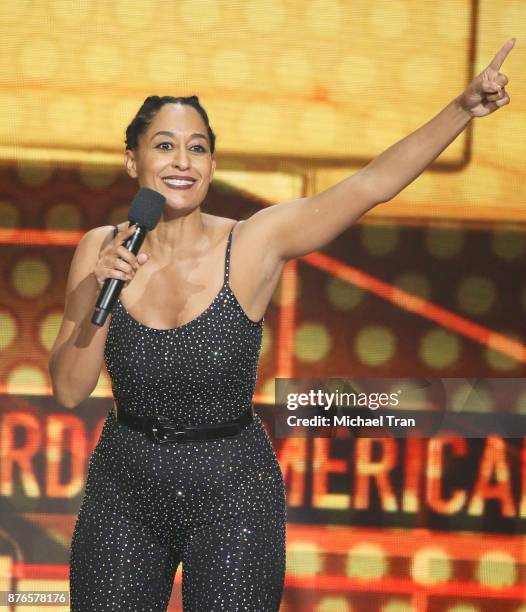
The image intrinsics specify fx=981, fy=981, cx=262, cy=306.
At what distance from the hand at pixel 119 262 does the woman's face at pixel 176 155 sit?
0.96 feet

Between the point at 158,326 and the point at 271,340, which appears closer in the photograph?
the point at 158,326

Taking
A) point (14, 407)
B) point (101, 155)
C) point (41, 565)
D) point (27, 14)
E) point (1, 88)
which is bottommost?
point (41, 565)

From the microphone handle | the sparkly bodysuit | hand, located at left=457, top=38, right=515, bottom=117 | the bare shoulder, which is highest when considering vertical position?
hand, located at left=457, top=38, right=515, bottom=117

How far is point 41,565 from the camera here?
Answer: 3020mm

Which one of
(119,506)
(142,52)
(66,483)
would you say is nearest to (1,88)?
(142,52)

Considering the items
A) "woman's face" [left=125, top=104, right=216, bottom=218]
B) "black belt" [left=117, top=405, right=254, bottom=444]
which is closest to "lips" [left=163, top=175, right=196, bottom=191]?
"woman's face" [left=125, top=104, right=216, bottom=218]

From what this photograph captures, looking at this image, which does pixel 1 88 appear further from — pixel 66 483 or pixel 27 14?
pixel 66 483

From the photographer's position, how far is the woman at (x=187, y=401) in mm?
1655

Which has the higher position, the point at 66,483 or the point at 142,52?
the point at 142,52

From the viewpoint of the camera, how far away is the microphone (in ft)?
4.58

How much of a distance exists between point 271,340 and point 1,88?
1092 mm

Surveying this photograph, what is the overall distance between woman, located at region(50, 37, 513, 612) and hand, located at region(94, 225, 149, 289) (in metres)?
0.19

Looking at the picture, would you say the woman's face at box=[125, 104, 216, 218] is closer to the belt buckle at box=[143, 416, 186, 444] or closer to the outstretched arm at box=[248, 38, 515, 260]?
the outstretched arm at box=[248, 38, 515, 260]

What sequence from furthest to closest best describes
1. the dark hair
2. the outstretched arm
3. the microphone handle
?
the dark hair, the outstretched arm, the microphone handle
